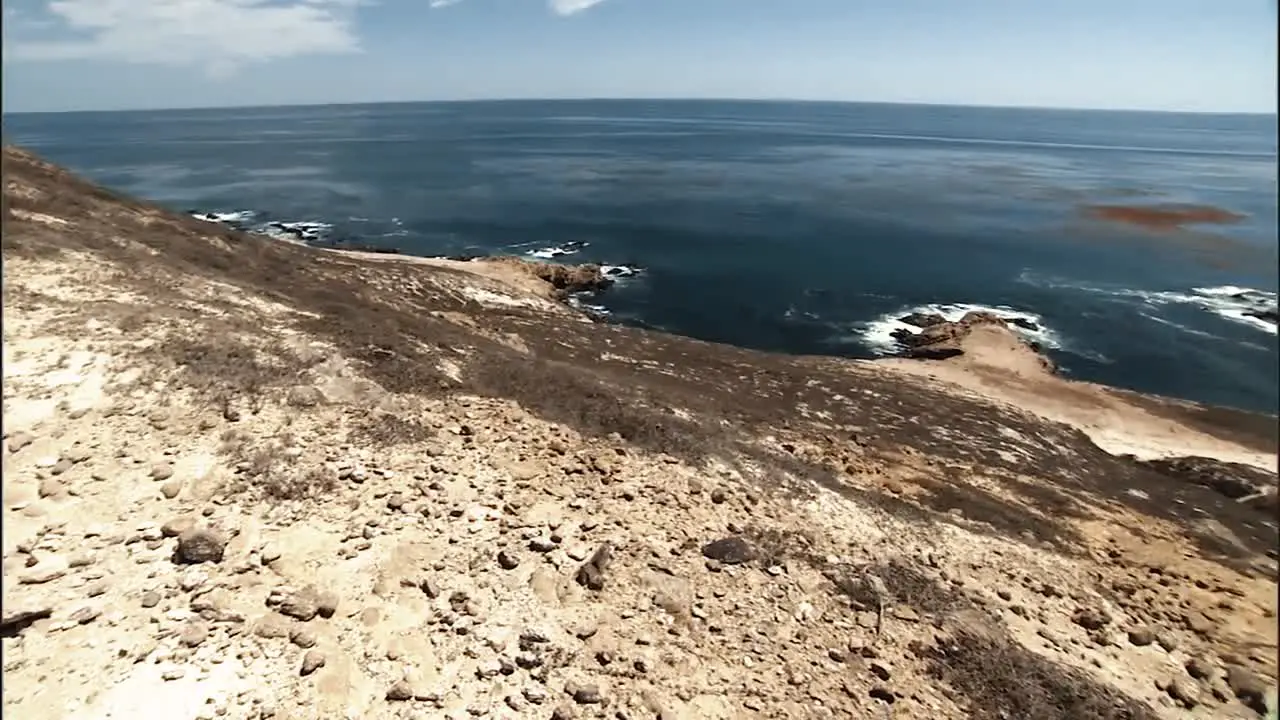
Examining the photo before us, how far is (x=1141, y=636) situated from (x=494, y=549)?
531 inches

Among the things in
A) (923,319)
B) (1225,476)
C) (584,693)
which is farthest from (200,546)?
(923,319)

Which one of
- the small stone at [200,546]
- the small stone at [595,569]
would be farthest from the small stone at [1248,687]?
the small stone at [200,546]

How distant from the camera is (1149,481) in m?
28.0

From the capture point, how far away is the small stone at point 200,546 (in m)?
12.0

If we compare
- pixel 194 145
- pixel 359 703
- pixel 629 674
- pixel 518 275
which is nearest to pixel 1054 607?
pixel 629 674

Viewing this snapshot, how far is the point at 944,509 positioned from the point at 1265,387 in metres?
42.5

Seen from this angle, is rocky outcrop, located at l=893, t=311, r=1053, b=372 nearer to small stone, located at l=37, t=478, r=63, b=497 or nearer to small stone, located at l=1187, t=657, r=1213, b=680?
small stone, located at l=1187, t=657, r=1213, b=680

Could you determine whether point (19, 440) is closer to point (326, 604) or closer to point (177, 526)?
point (177, 526)

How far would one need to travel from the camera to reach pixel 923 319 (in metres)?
56.5

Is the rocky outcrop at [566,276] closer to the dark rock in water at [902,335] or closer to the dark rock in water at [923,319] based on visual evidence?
the dark rock in water at [902,335]

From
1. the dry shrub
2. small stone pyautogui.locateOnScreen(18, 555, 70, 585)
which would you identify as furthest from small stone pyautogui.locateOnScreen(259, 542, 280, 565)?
the dry shrub

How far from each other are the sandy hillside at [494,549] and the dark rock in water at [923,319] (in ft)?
105

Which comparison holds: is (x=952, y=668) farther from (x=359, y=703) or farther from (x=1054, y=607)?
(x=359, y=703)

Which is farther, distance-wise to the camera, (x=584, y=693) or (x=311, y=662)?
(x=584, y=693)
